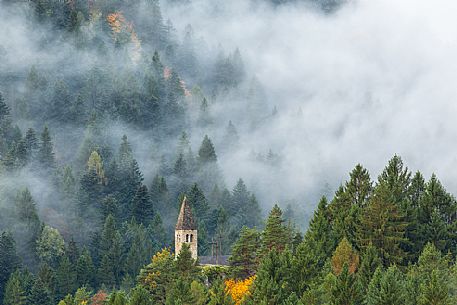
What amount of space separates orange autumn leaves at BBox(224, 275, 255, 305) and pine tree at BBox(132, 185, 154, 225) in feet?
169

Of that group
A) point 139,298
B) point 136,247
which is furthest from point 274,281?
point 136,247

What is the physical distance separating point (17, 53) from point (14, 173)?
44.7m

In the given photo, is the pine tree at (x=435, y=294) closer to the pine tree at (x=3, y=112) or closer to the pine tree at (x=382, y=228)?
the pine tree at (x=382, y=228)

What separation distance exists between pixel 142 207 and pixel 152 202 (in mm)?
6215

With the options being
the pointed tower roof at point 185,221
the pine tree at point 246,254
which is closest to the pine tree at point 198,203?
the pointed tower roof at point 185,221

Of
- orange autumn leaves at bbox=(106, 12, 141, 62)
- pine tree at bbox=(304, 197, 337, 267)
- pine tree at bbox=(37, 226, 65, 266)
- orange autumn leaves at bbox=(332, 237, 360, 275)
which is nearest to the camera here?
orange autumn leaves at bbox=(332, 237, 360, 275)

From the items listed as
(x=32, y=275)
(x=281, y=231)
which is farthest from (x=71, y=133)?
(x=281, y=231)

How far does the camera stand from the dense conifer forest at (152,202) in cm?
7550

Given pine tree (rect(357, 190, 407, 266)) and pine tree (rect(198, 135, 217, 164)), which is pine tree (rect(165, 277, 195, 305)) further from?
pine tree (rect(198, 135, 217, 164))

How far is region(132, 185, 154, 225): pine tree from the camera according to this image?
139000mm

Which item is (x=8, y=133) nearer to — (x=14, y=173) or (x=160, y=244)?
(x=14, y=173)

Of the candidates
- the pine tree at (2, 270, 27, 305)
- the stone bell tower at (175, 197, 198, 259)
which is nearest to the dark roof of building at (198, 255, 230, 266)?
the stone bell tower at (175, 197, 198, 259)

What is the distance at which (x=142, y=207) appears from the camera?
140m

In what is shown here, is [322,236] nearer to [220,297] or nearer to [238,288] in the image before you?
[238,288]
